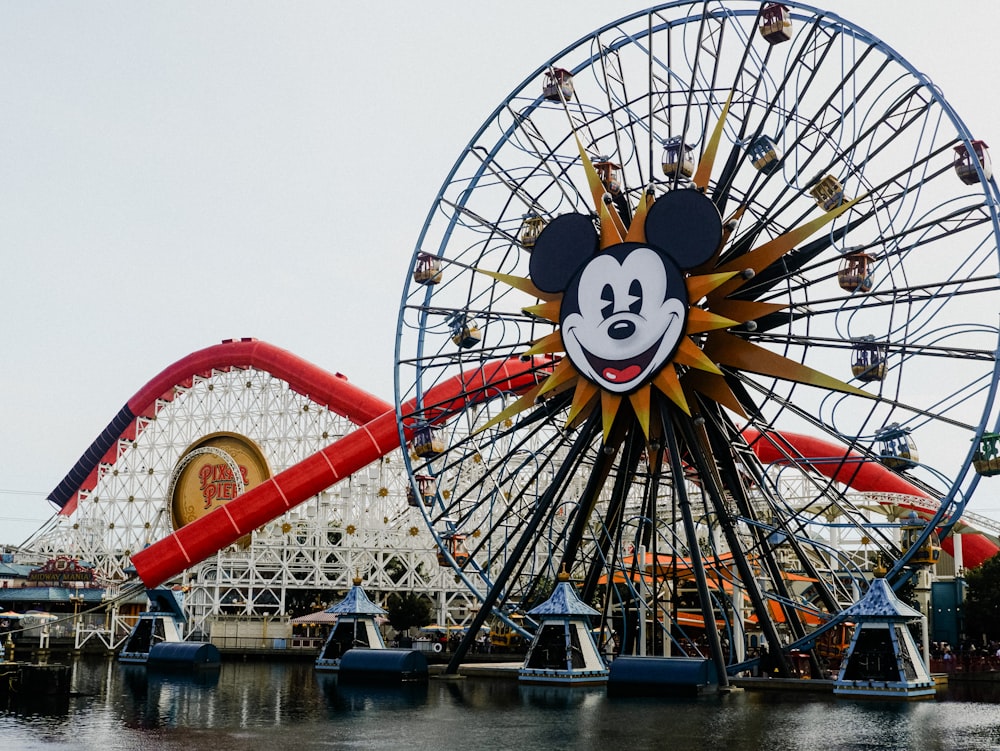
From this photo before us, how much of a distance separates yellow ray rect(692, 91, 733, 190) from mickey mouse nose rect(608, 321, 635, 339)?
11.0 ft

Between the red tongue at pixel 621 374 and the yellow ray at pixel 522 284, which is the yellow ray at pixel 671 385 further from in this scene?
the yellow ray at pixel 522 284

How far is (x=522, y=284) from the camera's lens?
2658cm

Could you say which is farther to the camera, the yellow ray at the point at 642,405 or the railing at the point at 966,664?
the railing at the point at 966,664

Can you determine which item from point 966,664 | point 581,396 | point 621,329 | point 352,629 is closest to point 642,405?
point 581,396

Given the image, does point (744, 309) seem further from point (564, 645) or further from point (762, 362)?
point (564, 645)

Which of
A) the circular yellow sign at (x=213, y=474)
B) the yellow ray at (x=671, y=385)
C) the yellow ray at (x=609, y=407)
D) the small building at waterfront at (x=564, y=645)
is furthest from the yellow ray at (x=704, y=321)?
the circular yellow sign at (x=213, y=474)

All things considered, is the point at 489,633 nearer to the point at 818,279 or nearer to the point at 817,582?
the point at 817,582

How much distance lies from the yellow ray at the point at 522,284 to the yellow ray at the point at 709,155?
411 centimetres

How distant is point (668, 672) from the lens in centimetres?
2238

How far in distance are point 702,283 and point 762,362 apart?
2.02 m

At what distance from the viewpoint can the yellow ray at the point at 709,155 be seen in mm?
23609

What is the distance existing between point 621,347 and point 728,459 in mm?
3521

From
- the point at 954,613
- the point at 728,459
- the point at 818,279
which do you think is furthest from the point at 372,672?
the point at 954,613

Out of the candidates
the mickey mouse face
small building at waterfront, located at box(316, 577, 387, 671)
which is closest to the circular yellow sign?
small building at waterfront, located at box(316, 577, 387, 671)
